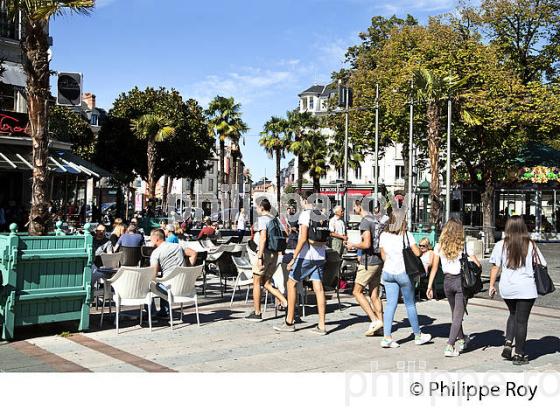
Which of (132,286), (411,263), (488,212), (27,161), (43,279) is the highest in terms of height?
(27,161)

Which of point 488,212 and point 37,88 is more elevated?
point 37,88

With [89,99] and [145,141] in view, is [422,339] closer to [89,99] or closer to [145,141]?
[145,141]

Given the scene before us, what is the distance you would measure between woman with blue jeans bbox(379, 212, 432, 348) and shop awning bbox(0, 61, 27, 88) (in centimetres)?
2035

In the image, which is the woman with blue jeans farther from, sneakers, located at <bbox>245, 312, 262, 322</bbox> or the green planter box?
the green planter box

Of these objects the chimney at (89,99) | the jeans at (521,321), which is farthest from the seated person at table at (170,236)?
the chimney at (89,99)

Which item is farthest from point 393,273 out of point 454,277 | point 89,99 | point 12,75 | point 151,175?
point 89,99

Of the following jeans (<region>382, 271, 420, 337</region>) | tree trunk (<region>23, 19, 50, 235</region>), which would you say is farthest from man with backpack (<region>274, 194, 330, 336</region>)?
tree trunk (<region>23, 19, 50, 235</region>)

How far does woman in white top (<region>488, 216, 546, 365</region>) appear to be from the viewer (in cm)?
682

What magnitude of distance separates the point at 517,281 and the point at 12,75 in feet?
73.2

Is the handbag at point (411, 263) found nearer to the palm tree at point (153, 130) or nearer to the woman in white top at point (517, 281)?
the woman in white top at point (517, 281)

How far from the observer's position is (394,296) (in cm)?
757

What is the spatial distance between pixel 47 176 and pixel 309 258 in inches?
154

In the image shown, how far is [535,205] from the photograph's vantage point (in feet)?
120
